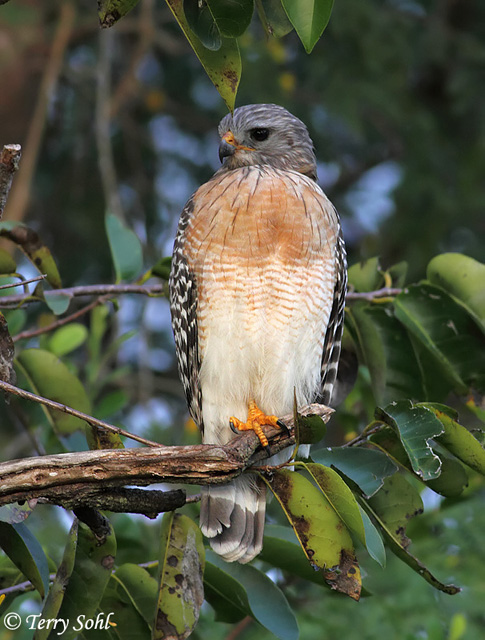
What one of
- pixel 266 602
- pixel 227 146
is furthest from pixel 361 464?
pixel 227 146

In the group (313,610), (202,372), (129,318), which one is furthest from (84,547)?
(129,318)

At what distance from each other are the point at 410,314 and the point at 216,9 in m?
1.65

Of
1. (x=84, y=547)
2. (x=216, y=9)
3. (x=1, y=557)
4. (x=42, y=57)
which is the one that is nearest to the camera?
(x=216, y=9)

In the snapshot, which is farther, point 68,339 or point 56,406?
point 68,339

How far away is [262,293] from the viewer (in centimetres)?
326

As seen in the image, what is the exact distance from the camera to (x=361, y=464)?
242cm

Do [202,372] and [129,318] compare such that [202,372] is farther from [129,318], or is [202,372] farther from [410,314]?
[129,318]

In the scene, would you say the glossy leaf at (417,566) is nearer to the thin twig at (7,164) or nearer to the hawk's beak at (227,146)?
the thin twig at (7,164)

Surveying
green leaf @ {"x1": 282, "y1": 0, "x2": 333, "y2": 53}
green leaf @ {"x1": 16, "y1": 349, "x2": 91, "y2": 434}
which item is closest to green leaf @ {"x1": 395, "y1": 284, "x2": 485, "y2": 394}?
green leaf @ {"x1": 16, "y1": 349, "x2": 91, "y2": 434}

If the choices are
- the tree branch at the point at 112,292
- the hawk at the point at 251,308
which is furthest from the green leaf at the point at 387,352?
the hawk at the point at 251,308

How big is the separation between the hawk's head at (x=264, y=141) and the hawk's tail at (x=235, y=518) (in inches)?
59.1

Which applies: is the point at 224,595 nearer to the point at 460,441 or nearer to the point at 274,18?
the point at 460,441

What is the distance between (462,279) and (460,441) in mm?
991

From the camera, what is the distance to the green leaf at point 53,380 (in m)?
3.05
